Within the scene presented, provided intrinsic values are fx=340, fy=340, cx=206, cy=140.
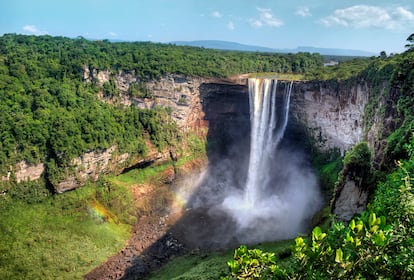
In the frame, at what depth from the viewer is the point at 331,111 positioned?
34.2 metres

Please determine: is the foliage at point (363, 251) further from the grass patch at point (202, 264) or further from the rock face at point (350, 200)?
the grass patch at point (202, 264)

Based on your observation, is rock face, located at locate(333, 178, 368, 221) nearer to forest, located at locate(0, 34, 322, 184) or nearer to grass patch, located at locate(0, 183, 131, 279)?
grass patch, located at locate(0, 183, 131, 279)

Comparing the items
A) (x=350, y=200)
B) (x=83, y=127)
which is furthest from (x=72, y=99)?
(x=350, y=200)

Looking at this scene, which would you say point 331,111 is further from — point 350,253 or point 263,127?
point 350,253

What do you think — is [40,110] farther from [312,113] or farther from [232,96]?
[312,113]

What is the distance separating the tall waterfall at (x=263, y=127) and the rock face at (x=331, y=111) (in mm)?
1617

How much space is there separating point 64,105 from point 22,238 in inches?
514

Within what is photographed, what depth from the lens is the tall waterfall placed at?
1467 inches

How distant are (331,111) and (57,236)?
2759cm

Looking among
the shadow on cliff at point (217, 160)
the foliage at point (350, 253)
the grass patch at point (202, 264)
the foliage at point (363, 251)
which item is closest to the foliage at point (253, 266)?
the foliage at point (363, 251)

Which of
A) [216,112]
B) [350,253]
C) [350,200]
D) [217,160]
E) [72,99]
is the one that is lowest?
[217,160]

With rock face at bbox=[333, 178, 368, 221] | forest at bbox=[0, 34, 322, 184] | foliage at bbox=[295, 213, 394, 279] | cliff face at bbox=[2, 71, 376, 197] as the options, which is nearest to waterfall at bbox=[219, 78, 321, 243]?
cliff face at bbox=[2, 71, 376, 197]

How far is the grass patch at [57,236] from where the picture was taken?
24.8 m

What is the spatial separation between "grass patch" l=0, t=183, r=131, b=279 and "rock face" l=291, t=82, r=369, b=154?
71.5 ft
